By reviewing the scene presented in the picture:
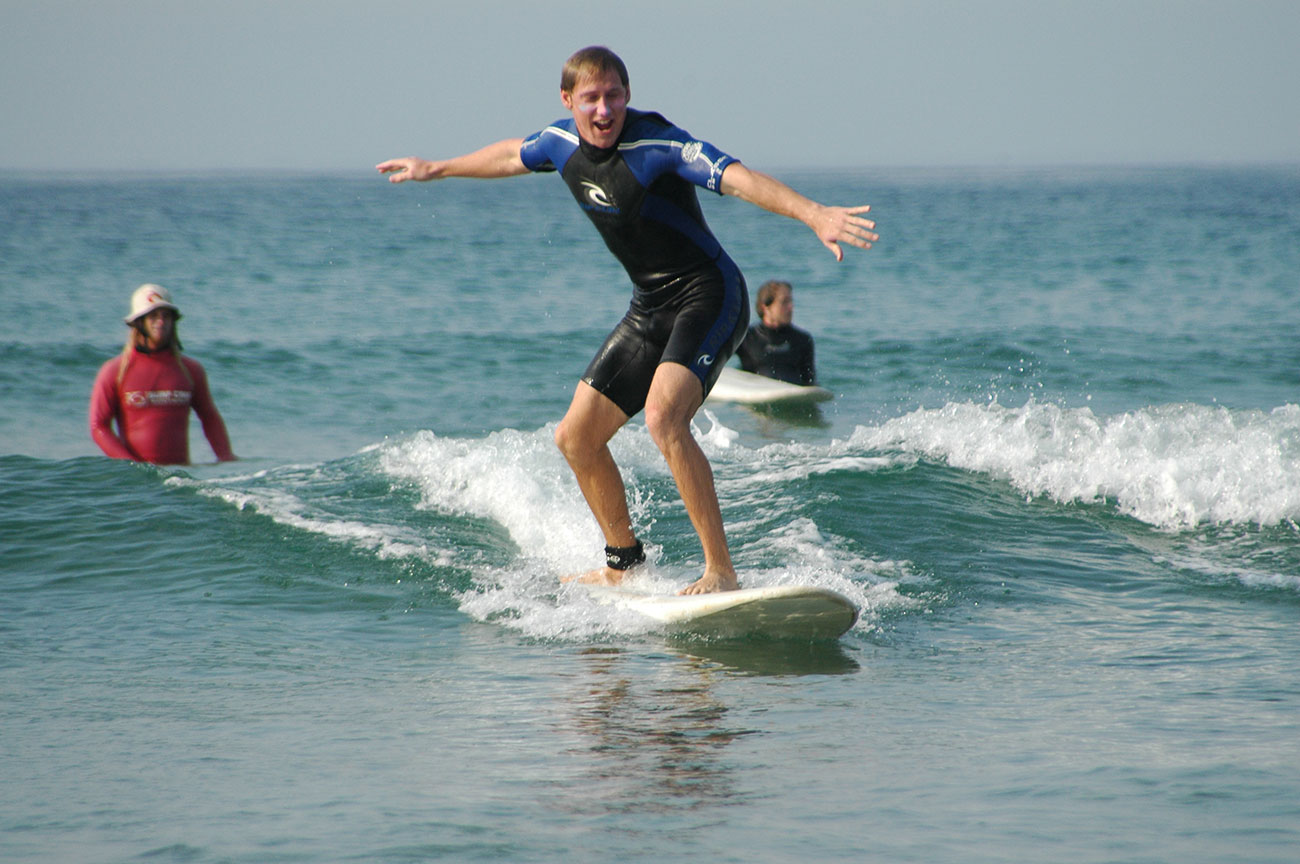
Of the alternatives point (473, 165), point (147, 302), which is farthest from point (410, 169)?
point (147, 302)

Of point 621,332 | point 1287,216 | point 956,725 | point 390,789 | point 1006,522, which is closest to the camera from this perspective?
point 390,789

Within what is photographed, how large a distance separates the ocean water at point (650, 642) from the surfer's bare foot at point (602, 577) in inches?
8.8

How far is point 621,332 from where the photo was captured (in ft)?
17.9

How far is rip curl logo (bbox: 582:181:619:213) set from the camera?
16.8 feet

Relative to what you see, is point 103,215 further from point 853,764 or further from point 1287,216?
point 853,764

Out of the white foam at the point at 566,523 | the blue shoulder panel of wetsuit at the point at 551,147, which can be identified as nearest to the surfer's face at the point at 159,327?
the white foam at the point at 566,523

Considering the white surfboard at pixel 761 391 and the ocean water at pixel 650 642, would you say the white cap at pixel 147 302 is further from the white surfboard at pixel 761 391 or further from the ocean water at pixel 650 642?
the white surfboard at pixel 761 391

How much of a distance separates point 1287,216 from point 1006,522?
5455 centimetres

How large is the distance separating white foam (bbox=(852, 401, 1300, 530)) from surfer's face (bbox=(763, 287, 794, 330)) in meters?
2.97

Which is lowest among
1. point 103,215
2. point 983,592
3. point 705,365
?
point 983,592

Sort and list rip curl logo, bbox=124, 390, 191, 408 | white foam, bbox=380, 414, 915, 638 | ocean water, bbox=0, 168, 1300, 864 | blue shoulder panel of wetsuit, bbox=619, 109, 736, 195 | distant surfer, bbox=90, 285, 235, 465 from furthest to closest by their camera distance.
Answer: rip curl logo, bbox=124, 390, 191, 408
distant surfer, bbox=90, 285, 235, 465
white foam, bbox=380, 414, 915, 638
blue shoulder panel of wetsuit, bbox=619, 109, 736, 195
ocean water, bbox=0, 168, 1300, 864

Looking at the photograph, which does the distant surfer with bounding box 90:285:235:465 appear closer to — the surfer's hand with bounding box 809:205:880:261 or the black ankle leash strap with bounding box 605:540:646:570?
the black ankle leash strap with bounding box 605:540:646:570

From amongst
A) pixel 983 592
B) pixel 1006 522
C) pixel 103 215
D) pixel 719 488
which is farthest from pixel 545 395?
pixel 103 215

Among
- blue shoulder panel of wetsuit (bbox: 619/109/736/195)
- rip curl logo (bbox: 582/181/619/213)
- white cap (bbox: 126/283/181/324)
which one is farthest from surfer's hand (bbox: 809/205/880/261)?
white cap (bbox: 126/283/181/324)
